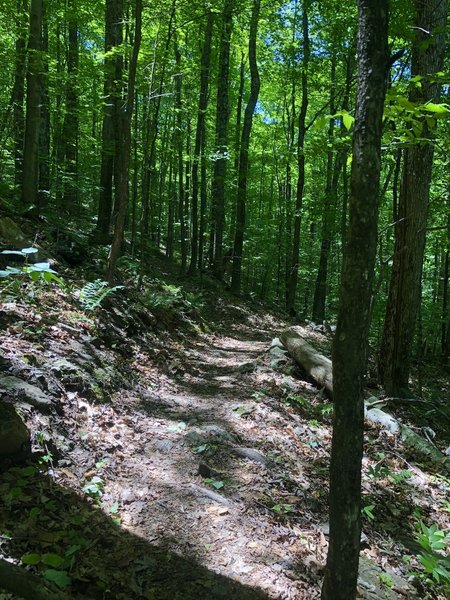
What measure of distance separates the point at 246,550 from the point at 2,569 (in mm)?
1825

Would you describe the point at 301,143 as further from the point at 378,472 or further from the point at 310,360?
the point at 378,472

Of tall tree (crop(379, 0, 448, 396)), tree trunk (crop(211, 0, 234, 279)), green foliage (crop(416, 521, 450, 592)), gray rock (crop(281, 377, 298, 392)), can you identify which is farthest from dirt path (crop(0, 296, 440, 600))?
tree trunk (crop(211, 0, 234, 279))

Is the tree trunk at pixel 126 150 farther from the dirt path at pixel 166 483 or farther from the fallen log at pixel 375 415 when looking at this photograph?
the fallen log at pixel 375 415

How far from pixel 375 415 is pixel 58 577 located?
5.05 m

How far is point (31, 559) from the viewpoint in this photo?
8.73 ft

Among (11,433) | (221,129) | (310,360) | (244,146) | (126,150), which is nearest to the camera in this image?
(11,433)

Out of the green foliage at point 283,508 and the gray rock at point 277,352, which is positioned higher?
the gray rock at point 277,352

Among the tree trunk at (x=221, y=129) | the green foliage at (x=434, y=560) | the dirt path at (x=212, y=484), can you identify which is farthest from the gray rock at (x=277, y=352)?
the tree trunk at (x=221, y=129)

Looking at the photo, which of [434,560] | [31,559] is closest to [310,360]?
[434,560]

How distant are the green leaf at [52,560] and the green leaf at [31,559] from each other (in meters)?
0.04

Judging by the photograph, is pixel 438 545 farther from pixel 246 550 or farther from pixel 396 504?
pixel 246 550

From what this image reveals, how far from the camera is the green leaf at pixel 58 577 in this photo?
2.59 metres

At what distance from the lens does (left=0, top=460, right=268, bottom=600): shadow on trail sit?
2805mm

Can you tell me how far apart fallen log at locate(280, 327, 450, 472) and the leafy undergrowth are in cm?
27
